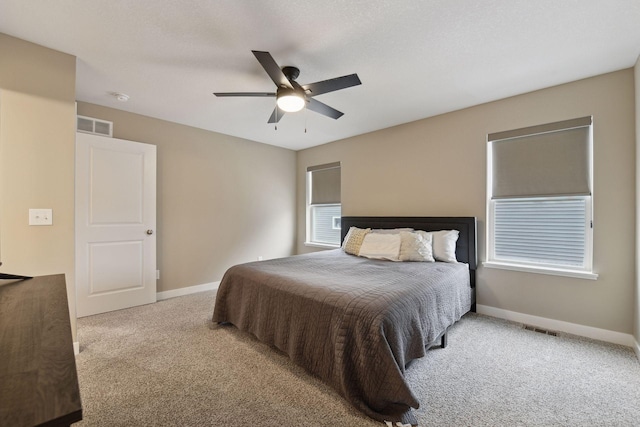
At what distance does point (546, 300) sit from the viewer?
2.79 metres

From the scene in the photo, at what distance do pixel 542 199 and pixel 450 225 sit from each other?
91cm

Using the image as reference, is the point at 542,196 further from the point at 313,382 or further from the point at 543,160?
the point at 313,382

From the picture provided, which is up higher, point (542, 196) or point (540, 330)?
point (542, 196)

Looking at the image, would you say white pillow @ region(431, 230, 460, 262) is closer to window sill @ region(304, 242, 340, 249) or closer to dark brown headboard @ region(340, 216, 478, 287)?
dark brown headboard @ region(340, 216, 478, 287)

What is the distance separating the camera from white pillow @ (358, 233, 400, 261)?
3193 millimetres

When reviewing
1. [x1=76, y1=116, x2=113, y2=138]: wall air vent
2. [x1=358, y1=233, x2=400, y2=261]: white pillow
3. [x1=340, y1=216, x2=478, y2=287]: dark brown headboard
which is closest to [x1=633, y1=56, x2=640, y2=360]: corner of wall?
[x1=340, y1=216, x2=478, y2=287]: dark brown headboard

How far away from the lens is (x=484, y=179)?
318 cm

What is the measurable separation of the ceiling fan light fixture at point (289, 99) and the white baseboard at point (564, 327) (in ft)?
9.71

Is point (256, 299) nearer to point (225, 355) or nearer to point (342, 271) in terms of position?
point (225, 355)

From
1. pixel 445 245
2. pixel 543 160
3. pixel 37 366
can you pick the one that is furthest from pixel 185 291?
pixel 543 160

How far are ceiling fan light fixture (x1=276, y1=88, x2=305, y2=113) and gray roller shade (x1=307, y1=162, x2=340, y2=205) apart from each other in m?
2.49

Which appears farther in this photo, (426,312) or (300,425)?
(426,312)

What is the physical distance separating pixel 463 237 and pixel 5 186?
4.20m

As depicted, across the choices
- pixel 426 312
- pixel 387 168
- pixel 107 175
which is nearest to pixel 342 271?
pixel 426 312
